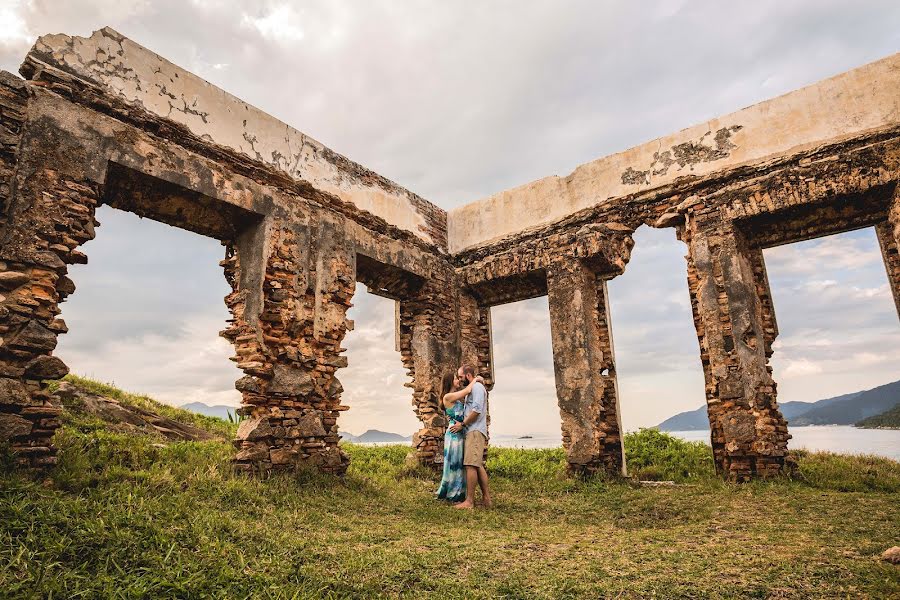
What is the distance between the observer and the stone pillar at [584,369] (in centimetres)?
774

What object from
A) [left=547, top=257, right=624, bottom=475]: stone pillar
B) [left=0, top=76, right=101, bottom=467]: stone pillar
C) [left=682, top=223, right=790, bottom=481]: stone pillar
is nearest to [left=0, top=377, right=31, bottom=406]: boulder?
[left=0, top=76, right=101, bottom=467]: stone pillar

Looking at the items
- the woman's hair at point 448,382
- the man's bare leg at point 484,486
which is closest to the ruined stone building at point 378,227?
the woman's hair at point 448,382

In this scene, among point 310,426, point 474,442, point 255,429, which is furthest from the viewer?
point 310,426

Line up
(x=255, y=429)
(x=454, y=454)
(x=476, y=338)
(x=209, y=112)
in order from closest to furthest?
(x=255, y=429), (x=454, y=454), (x=209, y=112), (x=476, y=338)

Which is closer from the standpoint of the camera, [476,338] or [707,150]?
[707,150]

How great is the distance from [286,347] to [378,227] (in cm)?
268

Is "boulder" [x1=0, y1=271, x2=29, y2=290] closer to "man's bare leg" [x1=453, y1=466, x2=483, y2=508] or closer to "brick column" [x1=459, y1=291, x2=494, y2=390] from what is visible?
"man's bare leg" [x1=453, y1=466, x2=483, y2=508]

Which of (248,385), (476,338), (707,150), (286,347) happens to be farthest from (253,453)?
(707,150)

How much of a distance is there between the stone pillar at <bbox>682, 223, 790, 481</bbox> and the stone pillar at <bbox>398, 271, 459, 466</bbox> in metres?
3.96

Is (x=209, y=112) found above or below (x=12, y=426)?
above

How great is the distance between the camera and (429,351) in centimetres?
891

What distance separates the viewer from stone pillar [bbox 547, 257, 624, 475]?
305 inches

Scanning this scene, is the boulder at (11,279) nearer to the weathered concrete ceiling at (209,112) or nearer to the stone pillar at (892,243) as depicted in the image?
the weathered concrete ceiling at (209,112)

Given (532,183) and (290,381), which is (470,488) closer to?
(290,381)
